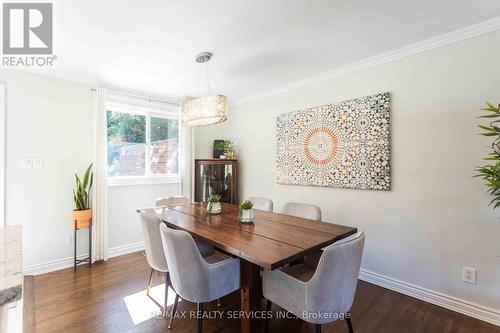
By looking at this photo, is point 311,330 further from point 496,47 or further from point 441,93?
point 496,47

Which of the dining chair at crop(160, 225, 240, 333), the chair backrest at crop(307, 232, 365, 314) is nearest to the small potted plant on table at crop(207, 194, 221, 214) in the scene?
the dining chair at crop(160, 225, 240, 333)

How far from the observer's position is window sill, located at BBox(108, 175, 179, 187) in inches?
132

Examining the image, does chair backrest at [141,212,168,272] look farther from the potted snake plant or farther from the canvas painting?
the canvas painting

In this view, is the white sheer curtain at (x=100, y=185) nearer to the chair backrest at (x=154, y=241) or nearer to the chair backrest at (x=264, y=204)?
the chair backrest at (x=154, y=241)

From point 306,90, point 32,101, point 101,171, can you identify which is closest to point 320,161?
point 306,90

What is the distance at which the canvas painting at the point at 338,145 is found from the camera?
2.42 meters

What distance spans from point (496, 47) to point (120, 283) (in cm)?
402

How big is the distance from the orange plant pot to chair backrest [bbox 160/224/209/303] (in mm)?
1944

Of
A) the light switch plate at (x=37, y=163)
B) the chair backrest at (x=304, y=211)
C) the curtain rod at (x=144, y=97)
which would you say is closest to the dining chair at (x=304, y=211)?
the chair backrest at (x=304, y=211)

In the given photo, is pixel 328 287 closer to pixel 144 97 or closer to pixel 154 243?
pixel 154 243

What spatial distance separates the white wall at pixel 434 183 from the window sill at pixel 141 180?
2.51 metres

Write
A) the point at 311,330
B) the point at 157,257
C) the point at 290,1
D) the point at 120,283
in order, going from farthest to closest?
the point at 120,283 < the point at 157,257 < the point at 311,330 < the point at 290,1

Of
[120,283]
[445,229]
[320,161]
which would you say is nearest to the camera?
[445,229]

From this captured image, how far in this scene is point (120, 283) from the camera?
251cm
